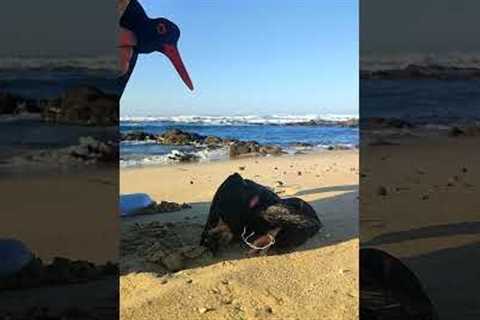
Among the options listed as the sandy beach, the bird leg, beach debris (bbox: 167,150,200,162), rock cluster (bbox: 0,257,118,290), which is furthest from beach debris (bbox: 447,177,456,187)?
rock cluster (bbox: 0,257,118,290)

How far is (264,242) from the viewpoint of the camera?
3.24 metres

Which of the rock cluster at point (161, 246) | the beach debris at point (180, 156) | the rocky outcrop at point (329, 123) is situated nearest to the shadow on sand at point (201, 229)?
the rock cluster at point (161, 246)

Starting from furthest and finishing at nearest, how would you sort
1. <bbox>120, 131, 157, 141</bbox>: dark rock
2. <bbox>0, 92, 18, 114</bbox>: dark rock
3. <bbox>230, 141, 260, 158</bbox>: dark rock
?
1. <bbox>230, 141, 260, 158</bbox>: dark rock
2. <bbox>120, 131, 157, 141</bbox>: dark rock
3. <bbox>0, 92, 18, 114</bbox>: dark rock

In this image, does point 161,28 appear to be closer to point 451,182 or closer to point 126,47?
point 126,47

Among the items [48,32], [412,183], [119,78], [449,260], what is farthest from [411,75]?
[48,32]

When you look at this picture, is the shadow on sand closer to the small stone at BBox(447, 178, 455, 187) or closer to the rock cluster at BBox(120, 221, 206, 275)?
the rock cluster at BBox(120, 221, 206, 275)

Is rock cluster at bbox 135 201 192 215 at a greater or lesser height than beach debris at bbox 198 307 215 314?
greater

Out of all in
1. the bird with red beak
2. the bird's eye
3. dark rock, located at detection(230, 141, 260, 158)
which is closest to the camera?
the bird with red beak

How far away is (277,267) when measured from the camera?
317 centimetres

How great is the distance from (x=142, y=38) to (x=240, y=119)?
2.51 feet

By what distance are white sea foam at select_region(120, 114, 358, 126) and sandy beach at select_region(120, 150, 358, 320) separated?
0.21 m

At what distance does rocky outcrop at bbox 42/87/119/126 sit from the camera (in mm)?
2449

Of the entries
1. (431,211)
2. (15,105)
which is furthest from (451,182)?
(15,105)

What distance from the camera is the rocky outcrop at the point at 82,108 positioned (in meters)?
2.45
